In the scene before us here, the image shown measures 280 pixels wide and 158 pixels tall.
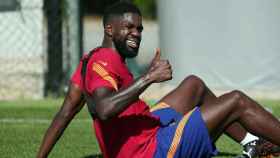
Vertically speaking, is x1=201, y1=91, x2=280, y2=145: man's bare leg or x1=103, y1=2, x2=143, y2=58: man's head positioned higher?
x1=103, y1=2, x2=143, y2=58: man's head

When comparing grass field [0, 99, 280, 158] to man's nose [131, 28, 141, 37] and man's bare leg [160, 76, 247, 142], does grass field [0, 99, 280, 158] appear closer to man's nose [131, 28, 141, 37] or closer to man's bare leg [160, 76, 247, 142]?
man's bare leg [160, 76, 247, 142]

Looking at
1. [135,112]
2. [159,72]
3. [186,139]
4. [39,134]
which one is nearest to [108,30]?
[135,112]

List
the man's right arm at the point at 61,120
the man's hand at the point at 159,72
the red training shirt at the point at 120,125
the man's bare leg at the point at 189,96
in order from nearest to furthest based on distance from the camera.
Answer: the man's hand at the point at 159,72
the red training shirt at the point at 120,125
the man's right arm at the point at 61,120
the man's bare leg at the point at 189,96

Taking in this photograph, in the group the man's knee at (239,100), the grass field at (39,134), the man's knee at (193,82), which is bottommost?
the grass field at (39,134)

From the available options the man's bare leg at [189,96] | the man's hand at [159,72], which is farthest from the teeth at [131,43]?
the man's bare leg at [189,96]

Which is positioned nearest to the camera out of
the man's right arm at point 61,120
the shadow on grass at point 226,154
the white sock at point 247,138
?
the man's right arm at point 61,120

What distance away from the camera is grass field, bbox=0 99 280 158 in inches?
303

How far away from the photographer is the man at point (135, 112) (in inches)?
215

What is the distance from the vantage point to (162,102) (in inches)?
263

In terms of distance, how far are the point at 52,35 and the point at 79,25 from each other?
545mm

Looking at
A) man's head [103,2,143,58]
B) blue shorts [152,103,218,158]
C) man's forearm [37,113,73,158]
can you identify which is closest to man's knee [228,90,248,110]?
blue shorts [152,103,218,158]

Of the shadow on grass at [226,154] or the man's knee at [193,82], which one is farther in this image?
the shadow on grass at [226,154]

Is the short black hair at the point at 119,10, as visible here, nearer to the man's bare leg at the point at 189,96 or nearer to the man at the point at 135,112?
the man at the point at 135,112

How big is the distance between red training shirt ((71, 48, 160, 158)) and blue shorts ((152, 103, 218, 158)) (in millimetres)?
62
